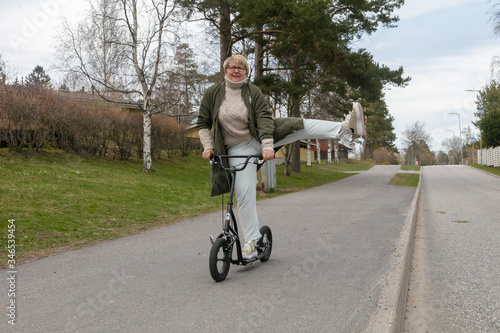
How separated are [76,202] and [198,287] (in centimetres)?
741

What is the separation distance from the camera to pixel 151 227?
8.93 metres

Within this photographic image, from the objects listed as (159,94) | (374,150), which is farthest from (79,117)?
(374,150)

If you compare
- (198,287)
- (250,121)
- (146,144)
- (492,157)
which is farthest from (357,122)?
(492,157)

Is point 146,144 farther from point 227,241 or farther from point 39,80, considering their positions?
point 227,241

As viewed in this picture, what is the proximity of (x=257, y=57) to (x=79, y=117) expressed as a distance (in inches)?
409

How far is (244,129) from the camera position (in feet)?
15.4

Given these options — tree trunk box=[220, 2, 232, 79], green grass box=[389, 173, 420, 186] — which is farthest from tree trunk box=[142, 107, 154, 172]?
green grass box=[389, 173, 420, 186]

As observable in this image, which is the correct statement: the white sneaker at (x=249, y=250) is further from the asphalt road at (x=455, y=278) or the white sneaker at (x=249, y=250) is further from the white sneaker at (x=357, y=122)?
the white sneaker at (x=357, y=122)

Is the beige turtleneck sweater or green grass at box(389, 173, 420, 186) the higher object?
the beige turtleneck sweater

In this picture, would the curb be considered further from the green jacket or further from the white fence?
the white fence

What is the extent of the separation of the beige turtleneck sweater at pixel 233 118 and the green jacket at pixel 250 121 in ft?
0.14

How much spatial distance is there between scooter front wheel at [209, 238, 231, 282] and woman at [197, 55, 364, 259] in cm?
34

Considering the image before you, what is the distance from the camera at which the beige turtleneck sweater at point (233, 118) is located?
4590mm

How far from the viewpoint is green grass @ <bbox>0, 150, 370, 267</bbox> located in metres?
7.41
